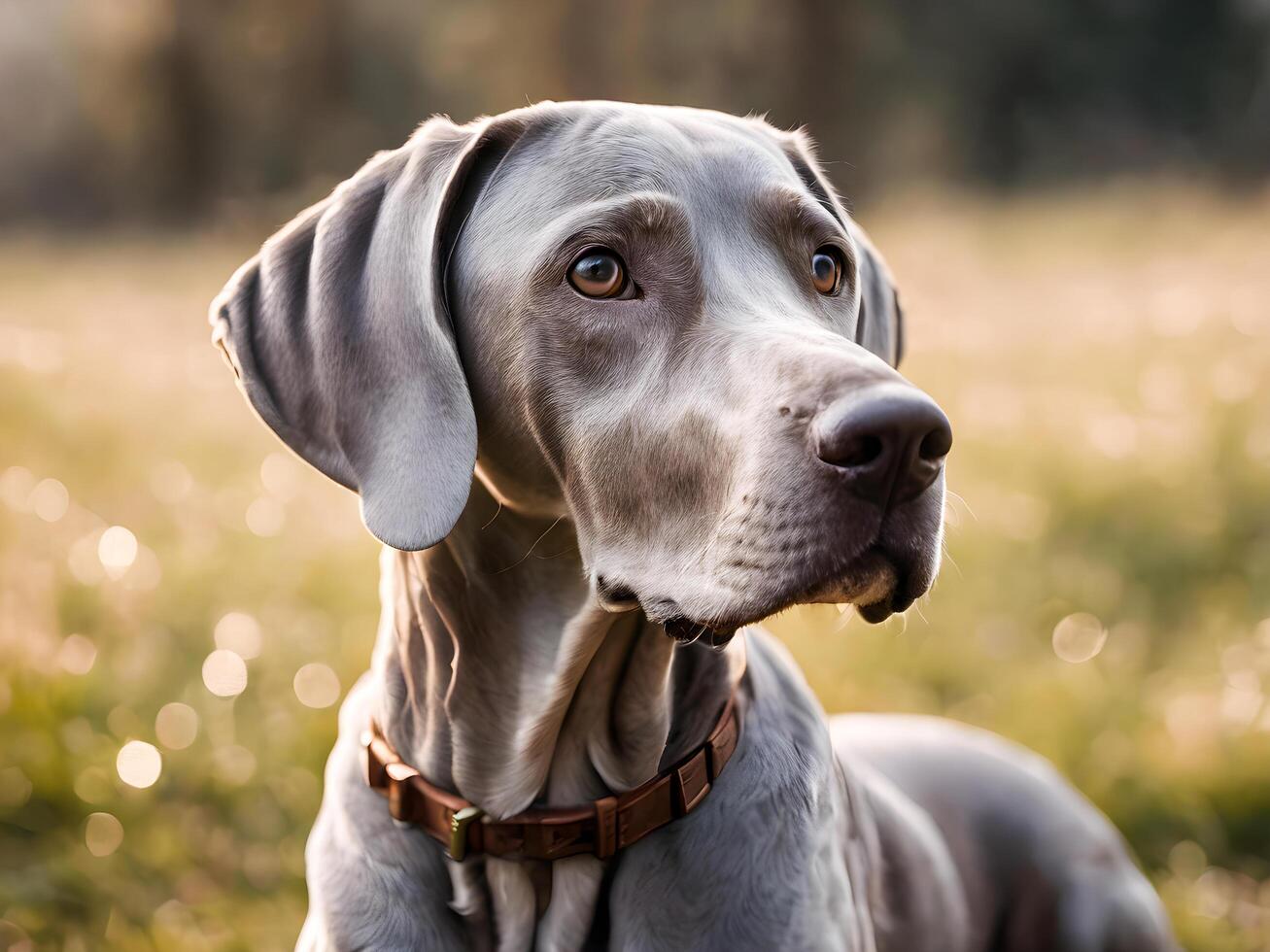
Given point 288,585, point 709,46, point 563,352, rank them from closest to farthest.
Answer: point 563,352 < point 288,585 < point 709,46

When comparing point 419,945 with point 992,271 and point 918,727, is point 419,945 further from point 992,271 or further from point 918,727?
point 992,271

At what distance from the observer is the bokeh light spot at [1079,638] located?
5.02 meters

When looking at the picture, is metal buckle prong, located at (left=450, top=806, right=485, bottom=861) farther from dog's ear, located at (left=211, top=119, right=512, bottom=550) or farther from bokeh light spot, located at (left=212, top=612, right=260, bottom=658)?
bokeh light spot, located at (left=212, top=612, right=260, bottom=658)

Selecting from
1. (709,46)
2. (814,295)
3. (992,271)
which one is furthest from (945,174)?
(814,295)

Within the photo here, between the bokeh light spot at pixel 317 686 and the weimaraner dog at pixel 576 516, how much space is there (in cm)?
187

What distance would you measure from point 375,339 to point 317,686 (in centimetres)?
252

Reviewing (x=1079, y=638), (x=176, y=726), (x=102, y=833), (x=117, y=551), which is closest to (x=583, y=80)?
(x=117, y=551)

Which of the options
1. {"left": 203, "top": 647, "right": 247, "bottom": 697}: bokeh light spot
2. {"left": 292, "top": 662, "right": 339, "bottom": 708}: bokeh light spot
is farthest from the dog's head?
{"left": 203, "top": 647, "right": 247, "bottom": 697}: bokeh light spot

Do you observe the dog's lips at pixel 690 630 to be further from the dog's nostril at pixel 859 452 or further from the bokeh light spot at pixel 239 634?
the bokeh light spot at pixel 239 634

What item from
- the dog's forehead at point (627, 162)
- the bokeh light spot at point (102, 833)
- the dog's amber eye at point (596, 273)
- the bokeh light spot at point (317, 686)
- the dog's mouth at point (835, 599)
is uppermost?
the dog's forehead at point (627, 162)

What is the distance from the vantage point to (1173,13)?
1930 cm

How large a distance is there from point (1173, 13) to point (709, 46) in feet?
24.2

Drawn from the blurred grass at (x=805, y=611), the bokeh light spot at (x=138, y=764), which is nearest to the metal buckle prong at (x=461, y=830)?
the blurred grass at (x=805, y=611)

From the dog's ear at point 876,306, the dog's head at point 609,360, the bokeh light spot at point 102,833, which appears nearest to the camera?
the dog's head at point 609,360
